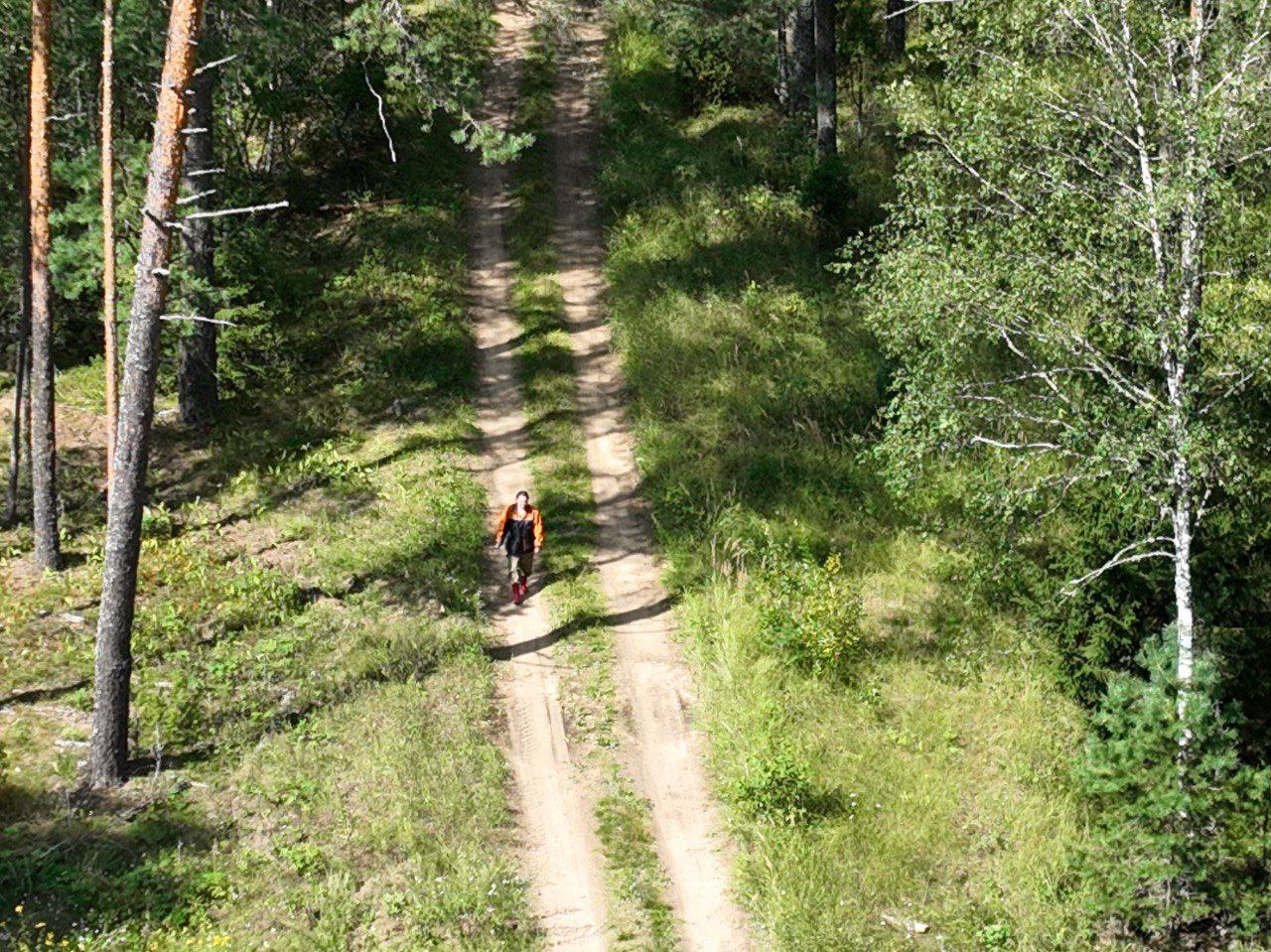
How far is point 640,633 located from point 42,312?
9.91 m

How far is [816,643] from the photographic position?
16875 mm

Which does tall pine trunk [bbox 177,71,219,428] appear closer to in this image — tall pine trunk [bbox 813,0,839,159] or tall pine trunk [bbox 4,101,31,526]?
tall pine trunk [bbox 4,101,31,526]

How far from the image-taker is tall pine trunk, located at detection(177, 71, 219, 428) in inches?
828

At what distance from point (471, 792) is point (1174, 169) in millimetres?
10348

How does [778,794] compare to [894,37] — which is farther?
[894,37]

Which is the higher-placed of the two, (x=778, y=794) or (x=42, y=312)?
(x=42, y=312)

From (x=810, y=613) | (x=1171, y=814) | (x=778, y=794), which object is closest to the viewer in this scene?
(x=1171, y=814)

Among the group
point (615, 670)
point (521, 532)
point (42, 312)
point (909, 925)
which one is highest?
point (42, 312)

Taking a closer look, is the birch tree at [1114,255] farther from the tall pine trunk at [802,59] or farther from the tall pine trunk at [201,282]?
the tall pine trunk at [802,59]

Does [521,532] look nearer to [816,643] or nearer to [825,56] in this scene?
[816,643]

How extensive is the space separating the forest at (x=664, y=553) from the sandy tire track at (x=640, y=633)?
2.9 inches

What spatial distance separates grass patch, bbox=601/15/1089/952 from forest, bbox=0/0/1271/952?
7cm

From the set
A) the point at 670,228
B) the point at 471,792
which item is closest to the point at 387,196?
the point at 670,228

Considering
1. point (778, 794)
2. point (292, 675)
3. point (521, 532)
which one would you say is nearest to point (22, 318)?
point (292, 675)
